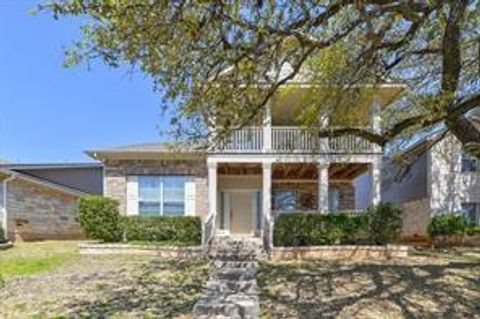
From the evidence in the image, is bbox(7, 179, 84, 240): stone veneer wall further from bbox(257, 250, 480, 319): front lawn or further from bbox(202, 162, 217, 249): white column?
bbox(257, 250, 480, 319): front lawn

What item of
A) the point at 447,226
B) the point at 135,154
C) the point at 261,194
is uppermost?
the point at 135,154

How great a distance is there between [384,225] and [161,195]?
29.2 ft

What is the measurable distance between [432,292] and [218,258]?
7.25m

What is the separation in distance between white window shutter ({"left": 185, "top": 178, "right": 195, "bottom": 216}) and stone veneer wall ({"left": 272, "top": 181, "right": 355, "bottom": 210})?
145 inches

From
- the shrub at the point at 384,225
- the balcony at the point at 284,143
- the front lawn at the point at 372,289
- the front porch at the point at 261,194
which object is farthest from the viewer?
the front porch at the point at 261,194

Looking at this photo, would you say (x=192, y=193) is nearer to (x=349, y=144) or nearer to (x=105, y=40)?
(x=349, y=144)

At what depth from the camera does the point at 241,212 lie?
24984 mm

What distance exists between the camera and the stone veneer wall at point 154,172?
23.5m

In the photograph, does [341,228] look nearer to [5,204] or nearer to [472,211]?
[472,211]

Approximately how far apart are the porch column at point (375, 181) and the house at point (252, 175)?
0.11 ft

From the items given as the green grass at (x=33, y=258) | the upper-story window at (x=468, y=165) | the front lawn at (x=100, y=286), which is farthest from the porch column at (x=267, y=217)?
the upper-story window at (x=468, y=165)

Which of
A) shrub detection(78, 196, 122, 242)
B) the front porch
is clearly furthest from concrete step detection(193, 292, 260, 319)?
the front porch

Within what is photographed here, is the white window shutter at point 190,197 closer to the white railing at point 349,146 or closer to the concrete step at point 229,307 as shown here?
the white railing at point 349,146

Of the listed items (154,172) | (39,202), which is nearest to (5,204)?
(39,202)
